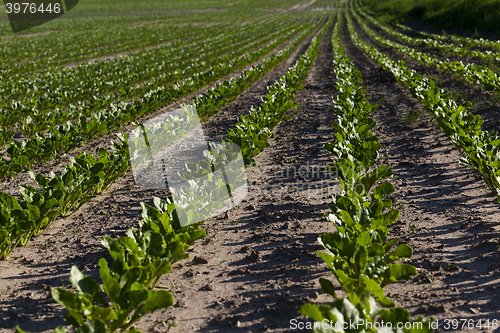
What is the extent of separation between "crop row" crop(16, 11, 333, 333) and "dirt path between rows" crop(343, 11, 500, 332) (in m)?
1.91

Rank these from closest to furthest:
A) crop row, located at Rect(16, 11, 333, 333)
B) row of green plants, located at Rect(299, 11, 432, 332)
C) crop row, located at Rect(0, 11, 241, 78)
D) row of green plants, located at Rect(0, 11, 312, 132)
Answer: row of green plants, located at Rect(299, 11, 432, 332), crop row, located at Rect(16, 11, 333, 333), row of green plants, located at Rect(0, 11, 312, 132), crop row, located at Rect(0, 11, 241, 78)

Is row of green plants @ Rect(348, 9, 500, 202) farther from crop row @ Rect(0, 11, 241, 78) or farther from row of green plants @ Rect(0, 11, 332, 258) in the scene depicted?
crop row @ Rect(0, 11, 241, 78)

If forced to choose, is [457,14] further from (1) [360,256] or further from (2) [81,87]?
(1) [360,256]

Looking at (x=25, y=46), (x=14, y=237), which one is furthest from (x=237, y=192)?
(x=25, y=46)

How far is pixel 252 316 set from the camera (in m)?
2.89

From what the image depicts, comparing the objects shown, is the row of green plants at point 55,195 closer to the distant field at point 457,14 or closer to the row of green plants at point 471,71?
the row of green plants at point 471,71

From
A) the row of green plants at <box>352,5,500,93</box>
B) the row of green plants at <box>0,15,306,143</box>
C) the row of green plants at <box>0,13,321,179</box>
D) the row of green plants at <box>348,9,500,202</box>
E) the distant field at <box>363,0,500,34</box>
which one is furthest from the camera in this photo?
the distant field at <box>363,0,500,34</box>

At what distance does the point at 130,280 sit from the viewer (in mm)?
2668

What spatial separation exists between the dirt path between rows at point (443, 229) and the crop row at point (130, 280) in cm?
191

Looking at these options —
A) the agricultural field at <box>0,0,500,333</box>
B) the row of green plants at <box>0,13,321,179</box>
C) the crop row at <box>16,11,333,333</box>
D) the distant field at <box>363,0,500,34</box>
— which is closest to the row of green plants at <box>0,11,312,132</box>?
the agricultural field at <box>0,0,500,333</box>

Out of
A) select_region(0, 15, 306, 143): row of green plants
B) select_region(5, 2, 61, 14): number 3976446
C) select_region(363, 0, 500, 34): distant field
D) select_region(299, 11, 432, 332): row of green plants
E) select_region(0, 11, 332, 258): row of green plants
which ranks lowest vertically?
select_region(299, 11, 432, 332): row of green plants

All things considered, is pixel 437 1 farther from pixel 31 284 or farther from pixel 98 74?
pixel 31 284

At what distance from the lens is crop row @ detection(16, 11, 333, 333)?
2.42 meters

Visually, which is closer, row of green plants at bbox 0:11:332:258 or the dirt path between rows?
the dirt path between rows
